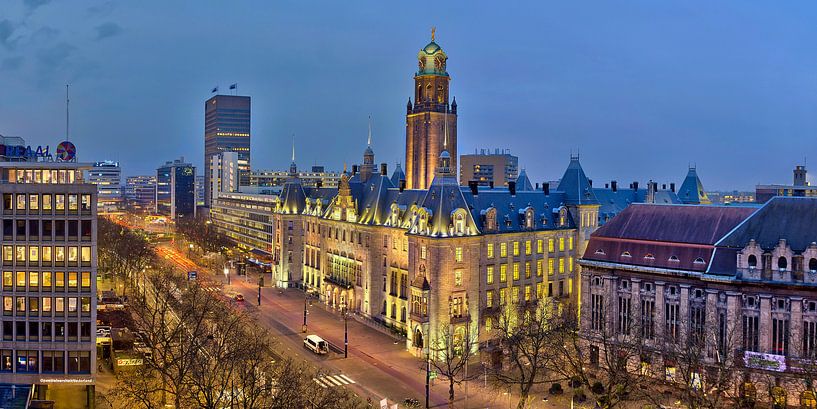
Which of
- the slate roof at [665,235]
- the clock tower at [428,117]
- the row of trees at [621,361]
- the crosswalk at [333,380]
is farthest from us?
the clock tower at [428,117]

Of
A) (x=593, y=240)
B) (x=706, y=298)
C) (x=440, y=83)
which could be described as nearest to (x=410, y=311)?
(x=593, y=240)

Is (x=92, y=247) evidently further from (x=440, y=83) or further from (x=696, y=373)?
(x=440, y=83)

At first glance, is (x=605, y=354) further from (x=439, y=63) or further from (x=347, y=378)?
(x=439, y=63)

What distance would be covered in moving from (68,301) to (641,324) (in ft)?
228

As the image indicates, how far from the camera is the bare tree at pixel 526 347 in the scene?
67812mm

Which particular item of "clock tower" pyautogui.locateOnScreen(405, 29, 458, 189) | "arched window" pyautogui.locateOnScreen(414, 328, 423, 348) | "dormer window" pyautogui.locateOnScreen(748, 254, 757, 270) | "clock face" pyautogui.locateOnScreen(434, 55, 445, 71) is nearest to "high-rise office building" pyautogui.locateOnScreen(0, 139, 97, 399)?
"arched window" pyautogui.locateOnScreen(414, 328, 423, 348)

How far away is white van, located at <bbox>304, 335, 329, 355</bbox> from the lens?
93.8 meters

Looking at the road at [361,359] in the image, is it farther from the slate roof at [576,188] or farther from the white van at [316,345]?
the slate roof at [576,188]

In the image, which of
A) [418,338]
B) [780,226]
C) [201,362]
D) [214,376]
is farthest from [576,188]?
[214,376]

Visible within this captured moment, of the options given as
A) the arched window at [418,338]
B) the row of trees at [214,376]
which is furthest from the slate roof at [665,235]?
the row of trees at [214,376]

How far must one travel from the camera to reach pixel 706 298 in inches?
3059

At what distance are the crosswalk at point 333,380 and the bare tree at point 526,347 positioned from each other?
18064 mm

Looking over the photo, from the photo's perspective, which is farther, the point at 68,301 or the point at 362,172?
the point at 362,172

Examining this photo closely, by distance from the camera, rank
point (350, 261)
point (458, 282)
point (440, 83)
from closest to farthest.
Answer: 1. point (458, 282)
2. point (350, 261)
3. point (440, 83)
